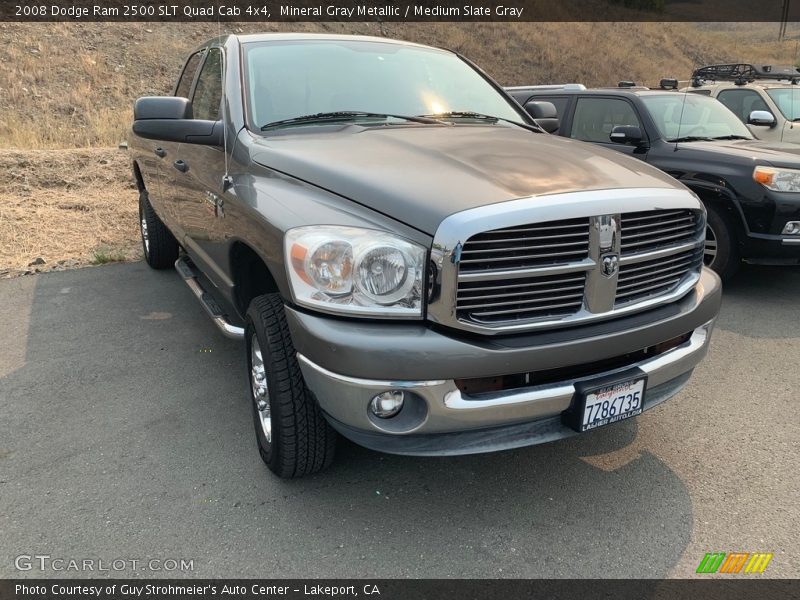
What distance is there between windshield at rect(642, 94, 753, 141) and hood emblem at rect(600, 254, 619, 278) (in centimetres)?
411

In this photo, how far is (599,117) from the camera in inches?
254

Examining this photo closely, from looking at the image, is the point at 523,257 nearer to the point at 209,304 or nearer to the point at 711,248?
the point at 209,304

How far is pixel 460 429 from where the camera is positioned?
210 cm

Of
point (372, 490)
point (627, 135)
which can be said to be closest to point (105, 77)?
point (627, 135)

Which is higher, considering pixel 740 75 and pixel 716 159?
pixel 740 75

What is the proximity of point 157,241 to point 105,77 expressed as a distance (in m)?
14.5

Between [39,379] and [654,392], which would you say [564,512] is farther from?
[39,379]

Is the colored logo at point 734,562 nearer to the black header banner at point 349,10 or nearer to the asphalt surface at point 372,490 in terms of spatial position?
the asphalt surface at point 372,490

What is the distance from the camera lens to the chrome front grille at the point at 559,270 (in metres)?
2.02

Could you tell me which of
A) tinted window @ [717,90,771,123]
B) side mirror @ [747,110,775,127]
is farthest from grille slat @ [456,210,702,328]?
tinted window @ [717,90,771,123]

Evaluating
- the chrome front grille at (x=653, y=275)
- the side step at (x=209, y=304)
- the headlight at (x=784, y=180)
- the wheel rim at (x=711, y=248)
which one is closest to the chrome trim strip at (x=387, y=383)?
Result: the chrome front grille at (x=653, y=275)

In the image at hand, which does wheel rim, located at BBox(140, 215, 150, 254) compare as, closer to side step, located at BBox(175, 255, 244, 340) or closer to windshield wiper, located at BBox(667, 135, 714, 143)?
side step, located at BBox(175, 255, 244, 340)

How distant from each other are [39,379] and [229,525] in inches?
77.3

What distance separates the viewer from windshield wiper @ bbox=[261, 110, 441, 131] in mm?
→ 3037
